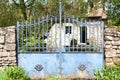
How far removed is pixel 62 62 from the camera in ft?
34.3

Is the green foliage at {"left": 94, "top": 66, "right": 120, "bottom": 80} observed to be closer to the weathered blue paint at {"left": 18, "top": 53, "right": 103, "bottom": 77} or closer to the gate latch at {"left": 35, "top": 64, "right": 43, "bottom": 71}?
the weathered blue paint at {"left": 18, "top": 53, "right": 103, "bottom": 77}

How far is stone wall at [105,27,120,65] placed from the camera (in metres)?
10.5

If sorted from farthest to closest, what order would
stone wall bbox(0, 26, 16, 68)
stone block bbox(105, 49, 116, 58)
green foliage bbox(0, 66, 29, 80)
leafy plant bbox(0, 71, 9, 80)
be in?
stone block bbox(105, 49, 116, 58) → stone wall bbox(0, 26, 16, 68) → green foliage bbox(0, 66, 29, 80) → leafy plant bbox(0, 71, 9, 80)

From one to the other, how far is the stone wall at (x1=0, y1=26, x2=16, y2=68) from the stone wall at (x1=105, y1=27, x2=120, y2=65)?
2.80m

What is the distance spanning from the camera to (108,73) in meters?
9.37

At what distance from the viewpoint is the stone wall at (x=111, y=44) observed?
34.4ft

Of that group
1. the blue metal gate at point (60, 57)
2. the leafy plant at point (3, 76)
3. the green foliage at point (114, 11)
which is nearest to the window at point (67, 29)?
the blue metal gate at point (60, 57)

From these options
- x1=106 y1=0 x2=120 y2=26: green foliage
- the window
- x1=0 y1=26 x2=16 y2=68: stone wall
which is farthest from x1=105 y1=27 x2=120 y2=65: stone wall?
x1=106 y1=0 x2=120 y2=26: green foliage

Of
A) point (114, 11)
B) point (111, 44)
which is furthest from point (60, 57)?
point (114, 11)

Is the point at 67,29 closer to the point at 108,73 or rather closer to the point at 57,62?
the point at 57,62

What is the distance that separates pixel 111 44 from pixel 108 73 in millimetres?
1411

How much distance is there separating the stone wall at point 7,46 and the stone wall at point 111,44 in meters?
2.80

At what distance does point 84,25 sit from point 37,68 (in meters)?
1.93

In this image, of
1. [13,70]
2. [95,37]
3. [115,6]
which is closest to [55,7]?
[115,6]
